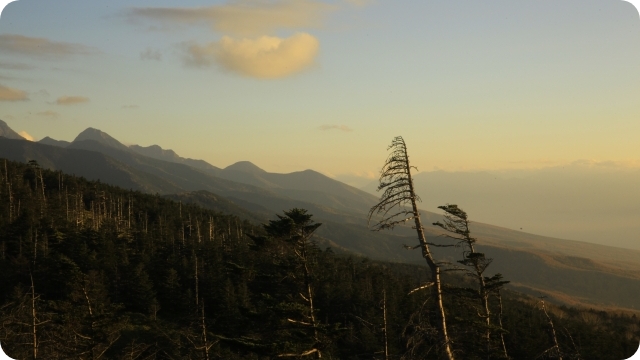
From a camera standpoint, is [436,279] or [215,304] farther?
[215,304]

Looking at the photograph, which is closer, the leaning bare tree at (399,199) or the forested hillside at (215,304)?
the leaning bare tree at (399,199)

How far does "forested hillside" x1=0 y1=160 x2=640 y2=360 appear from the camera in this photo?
24.6 m

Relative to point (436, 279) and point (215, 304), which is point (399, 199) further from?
point (215, 304)

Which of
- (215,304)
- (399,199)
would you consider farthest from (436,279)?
(215,304)

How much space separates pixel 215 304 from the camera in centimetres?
5938

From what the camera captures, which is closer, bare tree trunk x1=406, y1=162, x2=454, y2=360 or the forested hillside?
bare tree trunk x1=406, y1=162, x2=454, y2=360

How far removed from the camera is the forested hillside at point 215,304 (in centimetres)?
2458

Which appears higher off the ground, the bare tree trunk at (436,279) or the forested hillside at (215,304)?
the bare tree trunk at (436,279)

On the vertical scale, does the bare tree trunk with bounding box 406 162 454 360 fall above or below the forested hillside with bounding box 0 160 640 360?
above

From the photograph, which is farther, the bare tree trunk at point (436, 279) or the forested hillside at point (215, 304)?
the forested hillside at point (215, 304)

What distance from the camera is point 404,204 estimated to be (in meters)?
15.4

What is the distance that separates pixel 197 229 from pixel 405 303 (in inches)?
2341

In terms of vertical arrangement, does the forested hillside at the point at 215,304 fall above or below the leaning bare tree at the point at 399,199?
below

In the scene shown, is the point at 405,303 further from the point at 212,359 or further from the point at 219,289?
the point at 212,359
